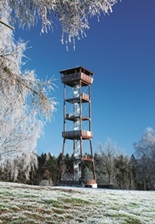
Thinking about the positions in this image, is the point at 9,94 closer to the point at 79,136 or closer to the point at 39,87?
the point at 39,87

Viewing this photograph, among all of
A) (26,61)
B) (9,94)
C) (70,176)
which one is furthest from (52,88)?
(70,176)

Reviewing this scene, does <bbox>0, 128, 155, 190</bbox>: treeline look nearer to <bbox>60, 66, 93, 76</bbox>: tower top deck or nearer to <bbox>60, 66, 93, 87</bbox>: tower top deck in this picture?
<bbox>60, 66, 93, 87</bbox>: tower top deck

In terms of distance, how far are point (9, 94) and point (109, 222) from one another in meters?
3.61

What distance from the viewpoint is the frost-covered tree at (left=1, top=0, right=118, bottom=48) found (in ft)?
15.9

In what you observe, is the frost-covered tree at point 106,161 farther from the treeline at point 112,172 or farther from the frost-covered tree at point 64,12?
the frost-covered tree at point 64,12

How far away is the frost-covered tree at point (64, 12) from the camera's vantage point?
15.9 feet

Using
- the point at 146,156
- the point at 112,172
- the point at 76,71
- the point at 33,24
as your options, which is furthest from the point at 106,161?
the point at 33,24

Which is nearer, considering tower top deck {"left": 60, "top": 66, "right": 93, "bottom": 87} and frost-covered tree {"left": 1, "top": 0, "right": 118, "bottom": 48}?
frost-covered tree {"left": 1, "top": 0, "right": 118, "bottom": 48}

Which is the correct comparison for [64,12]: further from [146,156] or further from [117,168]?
[117,168]

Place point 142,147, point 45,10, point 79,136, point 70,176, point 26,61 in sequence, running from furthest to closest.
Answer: point 142,147 → point 70,176 → point 79,136 → point 26,61 → point 45,10

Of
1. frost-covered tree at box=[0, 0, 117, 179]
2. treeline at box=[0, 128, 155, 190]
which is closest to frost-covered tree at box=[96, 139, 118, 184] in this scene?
treeline at box=[0, 128, 155, 190]

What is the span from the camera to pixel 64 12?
195 inches

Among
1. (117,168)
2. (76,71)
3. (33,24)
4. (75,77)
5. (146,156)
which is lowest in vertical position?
(117,168)

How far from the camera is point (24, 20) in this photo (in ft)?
17.0
